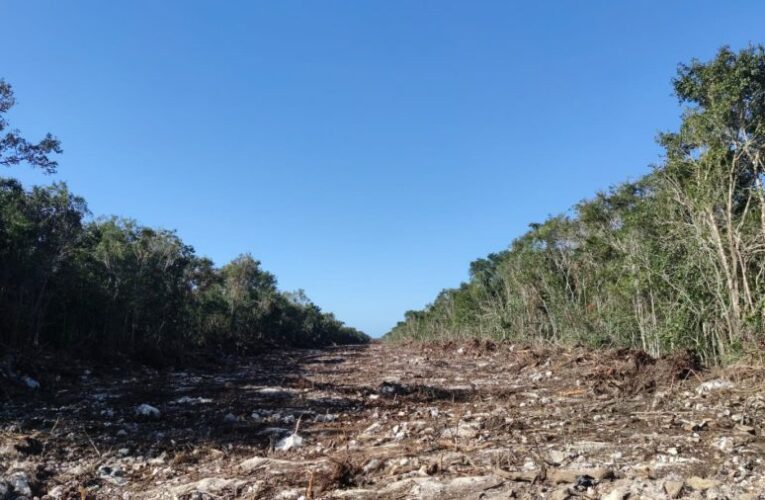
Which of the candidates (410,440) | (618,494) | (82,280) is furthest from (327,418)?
(82,280)

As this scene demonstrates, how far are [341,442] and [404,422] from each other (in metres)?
1.22

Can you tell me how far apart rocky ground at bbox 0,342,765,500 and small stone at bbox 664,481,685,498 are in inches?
0.4

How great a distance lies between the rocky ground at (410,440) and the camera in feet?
12.9

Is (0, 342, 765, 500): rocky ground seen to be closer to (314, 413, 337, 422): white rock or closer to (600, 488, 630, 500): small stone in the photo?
(600, 488, 630, 500): small stone

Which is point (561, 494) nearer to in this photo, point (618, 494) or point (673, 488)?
point (618, 494)

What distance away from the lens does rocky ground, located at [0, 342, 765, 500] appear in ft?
12.9

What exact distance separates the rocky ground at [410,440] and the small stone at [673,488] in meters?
0.01

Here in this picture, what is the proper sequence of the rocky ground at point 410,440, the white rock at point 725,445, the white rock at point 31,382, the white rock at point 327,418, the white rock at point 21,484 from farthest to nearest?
the white rock at point 31,382 < the white rock at point 327,418 < the white rock at point 21,484 < the white rock at point 725,445 < the rocky ground at point 410,440

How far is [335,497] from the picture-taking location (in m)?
3.95

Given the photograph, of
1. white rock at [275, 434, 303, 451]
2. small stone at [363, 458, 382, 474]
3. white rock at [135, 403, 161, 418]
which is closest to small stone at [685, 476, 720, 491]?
small stone at [363, 458, 382, 474]

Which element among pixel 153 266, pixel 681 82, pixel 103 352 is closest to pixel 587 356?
pixel 681 82

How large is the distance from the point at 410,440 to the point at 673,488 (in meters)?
2.83

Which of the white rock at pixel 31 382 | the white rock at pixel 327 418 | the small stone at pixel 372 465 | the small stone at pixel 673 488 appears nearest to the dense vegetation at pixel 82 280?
the white rock at pixel 31 382

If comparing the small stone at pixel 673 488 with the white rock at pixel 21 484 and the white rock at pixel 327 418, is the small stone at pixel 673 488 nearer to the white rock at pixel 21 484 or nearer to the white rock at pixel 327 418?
A: the white rock at pixel 327 418
